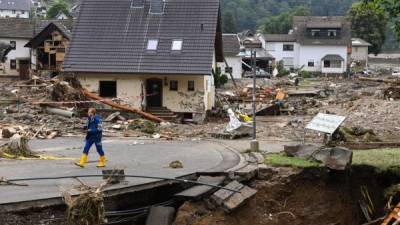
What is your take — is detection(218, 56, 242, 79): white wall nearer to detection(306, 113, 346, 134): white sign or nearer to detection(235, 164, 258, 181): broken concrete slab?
detection(306, 113, 346, 134): white sign

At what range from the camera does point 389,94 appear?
40000 millimetres

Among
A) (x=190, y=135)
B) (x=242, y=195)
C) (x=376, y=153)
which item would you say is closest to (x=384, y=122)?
(x=190, y=135)

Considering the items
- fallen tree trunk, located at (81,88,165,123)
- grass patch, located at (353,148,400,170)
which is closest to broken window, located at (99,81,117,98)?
fallen tree trunk, located at (81,88,165,123)

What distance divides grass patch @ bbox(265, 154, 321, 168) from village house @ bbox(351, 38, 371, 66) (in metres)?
82.3

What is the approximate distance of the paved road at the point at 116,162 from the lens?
13531mm

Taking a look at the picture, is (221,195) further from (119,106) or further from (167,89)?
(167,89)

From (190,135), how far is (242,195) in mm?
13144

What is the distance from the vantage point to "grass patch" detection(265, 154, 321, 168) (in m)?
17.2

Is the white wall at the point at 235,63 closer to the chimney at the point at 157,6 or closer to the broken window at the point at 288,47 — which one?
the broken window at the point at 288,47

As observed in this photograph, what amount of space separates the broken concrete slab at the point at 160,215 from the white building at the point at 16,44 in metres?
51.3

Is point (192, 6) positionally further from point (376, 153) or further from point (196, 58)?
point (376, 153)

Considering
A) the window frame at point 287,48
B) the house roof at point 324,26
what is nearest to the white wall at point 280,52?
the window frame at point 287,48

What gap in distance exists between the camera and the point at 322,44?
86500 millimetres

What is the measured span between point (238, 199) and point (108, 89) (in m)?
23.3
